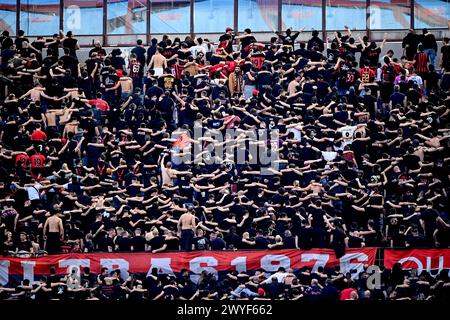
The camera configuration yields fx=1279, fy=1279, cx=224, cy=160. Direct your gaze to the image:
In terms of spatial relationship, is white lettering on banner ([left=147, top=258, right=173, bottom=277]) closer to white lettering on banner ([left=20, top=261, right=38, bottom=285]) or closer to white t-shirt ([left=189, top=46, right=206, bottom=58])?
white lettering on banner ([left=20, top=261, right=38, bottom=285])

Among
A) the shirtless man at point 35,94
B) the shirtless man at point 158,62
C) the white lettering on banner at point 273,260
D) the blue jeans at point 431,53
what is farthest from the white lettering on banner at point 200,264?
the blue jeans at point 431,53

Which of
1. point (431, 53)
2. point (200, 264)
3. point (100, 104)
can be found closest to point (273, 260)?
point (200, 264)

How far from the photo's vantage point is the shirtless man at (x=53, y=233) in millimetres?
32688

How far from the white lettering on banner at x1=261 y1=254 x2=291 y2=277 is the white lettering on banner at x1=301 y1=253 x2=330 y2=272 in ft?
1.33

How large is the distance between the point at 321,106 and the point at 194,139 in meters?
3.74

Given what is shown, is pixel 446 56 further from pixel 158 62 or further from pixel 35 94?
pixel 35 94

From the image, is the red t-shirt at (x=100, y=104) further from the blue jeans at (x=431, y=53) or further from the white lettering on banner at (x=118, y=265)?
the blue jeans at (x=431, y=53)

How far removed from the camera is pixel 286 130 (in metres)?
35.3

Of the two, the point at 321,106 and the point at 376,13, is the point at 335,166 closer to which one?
the point at 321,106

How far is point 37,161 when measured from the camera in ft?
116

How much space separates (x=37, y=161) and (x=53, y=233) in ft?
10.3

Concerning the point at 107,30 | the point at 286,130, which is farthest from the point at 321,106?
the point at 107,30

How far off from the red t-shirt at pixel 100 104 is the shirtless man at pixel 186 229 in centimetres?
576
